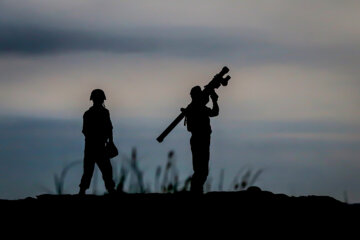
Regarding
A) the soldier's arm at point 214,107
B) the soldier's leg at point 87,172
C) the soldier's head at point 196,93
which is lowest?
the soldier's leg at point 87,172

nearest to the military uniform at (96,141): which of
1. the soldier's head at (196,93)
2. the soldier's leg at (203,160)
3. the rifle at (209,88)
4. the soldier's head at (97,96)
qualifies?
the soldier's head at (97,96)

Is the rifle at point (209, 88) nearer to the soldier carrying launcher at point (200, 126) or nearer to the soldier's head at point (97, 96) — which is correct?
the soldier carrying launcher at point (200, 126)

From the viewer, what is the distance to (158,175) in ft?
31.0

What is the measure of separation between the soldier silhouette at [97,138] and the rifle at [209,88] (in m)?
1.06

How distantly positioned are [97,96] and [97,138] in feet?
2.67

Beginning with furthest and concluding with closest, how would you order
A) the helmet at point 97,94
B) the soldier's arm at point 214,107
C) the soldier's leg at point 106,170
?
the soldier's leg at point 106,170
the helmet at point 97,94
the soldier's arm at point 214,107

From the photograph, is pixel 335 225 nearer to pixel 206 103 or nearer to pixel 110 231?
pixel 110 231

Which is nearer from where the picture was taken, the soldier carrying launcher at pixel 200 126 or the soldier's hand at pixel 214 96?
the soldier carrying launcher at pixel 200 126

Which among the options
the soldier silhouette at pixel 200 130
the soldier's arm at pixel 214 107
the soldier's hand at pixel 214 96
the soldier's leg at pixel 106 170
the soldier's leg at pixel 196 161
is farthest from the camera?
the soldier's leg at pixel 106 170

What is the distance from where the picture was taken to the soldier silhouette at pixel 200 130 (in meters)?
13.2

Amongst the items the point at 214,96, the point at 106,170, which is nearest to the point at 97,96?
the point at 106,170

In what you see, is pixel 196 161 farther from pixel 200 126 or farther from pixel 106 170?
pixel 106 170

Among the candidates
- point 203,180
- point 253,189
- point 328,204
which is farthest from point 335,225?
point 203,180

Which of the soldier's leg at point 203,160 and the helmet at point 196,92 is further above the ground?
the helmet at point 196,92
